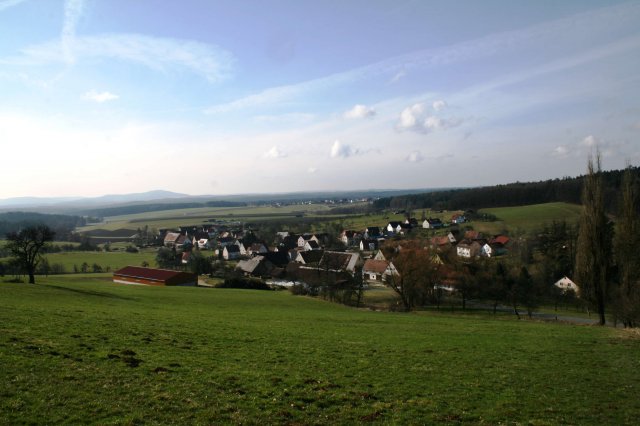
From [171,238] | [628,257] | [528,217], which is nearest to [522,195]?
[528,217]

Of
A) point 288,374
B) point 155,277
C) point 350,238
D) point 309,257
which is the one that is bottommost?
point 309,257

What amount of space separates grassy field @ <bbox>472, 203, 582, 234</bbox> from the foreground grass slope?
355ft

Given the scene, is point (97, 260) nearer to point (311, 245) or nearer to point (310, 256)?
point (310, 256)

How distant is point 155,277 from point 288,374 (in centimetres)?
5670

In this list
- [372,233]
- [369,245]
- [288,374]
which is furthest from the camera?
[372,233]

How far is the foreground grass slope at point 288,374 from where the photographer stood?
34.3ft

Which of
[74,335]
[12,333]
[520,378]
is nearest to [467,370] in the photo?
[520,378]

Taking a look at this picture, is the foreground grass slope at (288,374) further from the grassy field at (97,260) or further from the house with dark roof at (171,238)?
the house with dark roof at (171,238)

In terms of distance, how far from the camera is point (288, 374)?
14.0 meters

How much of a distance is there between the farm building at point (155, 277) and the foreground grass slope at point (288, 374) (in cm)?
4119

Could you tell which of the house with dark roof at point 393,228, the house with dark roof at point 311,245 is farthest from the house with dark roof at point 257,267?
the house with dark roof at point 393,228

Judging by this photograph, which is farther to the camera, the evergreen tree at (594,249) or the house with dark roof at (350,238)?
the house with dark roof at (350,238)

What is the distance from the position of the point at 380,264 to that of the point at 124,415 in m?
83.5

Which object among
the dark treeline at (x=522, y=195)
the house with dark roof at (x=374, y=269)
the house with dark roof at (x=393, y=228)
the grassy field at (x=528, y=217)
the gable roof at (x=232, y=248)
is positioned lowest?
the house with dark roof at (x=374, y=269)
